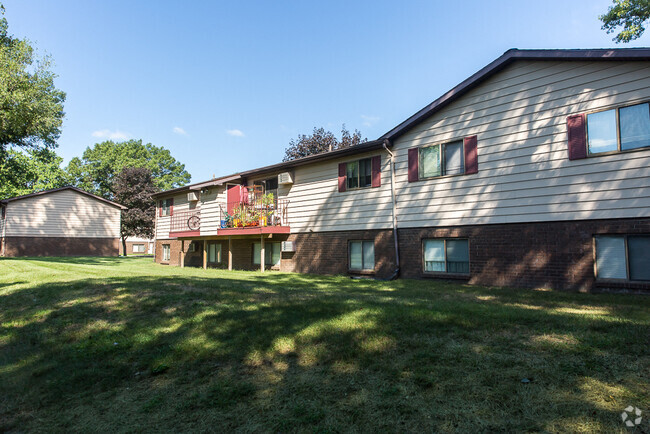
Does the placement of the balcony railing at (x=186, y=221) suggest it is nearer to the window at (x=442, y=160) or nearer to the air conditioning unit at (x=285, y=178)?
the air conditioning unit at (x=285, y=178)

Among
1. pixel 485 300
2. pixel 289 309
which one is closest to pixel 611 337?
pixel 485 300

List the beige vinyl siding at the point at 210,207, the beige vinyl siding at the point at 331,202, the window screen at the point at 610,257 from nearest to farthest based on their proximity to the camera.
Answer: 1. the window screen at the point at 610,257
2. the beige vinyl siding at the point at 331,202
3. the beige vinyl siding at the point at 210,207

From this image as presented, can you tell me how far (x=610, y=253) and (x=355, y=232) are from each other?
7747 mm

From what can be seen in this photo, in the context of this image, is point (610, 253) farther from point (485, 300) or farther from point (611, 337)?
point (611, 337)

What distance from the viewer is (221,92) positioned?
22969 millimetres

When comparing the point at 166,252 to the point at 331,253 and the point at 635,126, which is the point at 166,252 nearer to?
the point at 331,253

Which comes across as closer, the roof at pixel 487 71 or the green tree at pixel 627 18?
the roof at pixel 487 71

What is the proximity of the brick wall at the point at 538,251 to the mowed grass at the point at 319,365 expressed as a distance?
6.74 ft

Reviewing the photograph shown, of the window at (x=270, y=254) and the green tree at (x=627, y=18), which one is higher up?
the green tree at (x=627, y=18)

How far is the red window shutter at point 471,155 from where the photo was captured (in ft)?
37.0

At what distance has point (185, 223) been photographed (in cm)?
2275

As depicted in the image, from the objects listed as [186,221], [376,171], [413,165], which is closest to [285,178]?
[376,171]

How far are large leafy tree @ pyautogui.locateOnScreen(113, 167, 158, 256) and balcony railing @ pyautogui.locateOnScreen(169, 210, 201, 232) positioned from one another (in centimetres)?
2013

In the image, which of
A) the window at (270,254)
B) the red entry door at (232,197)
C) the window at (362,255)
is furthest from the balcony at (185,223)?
the window at (362,255)
